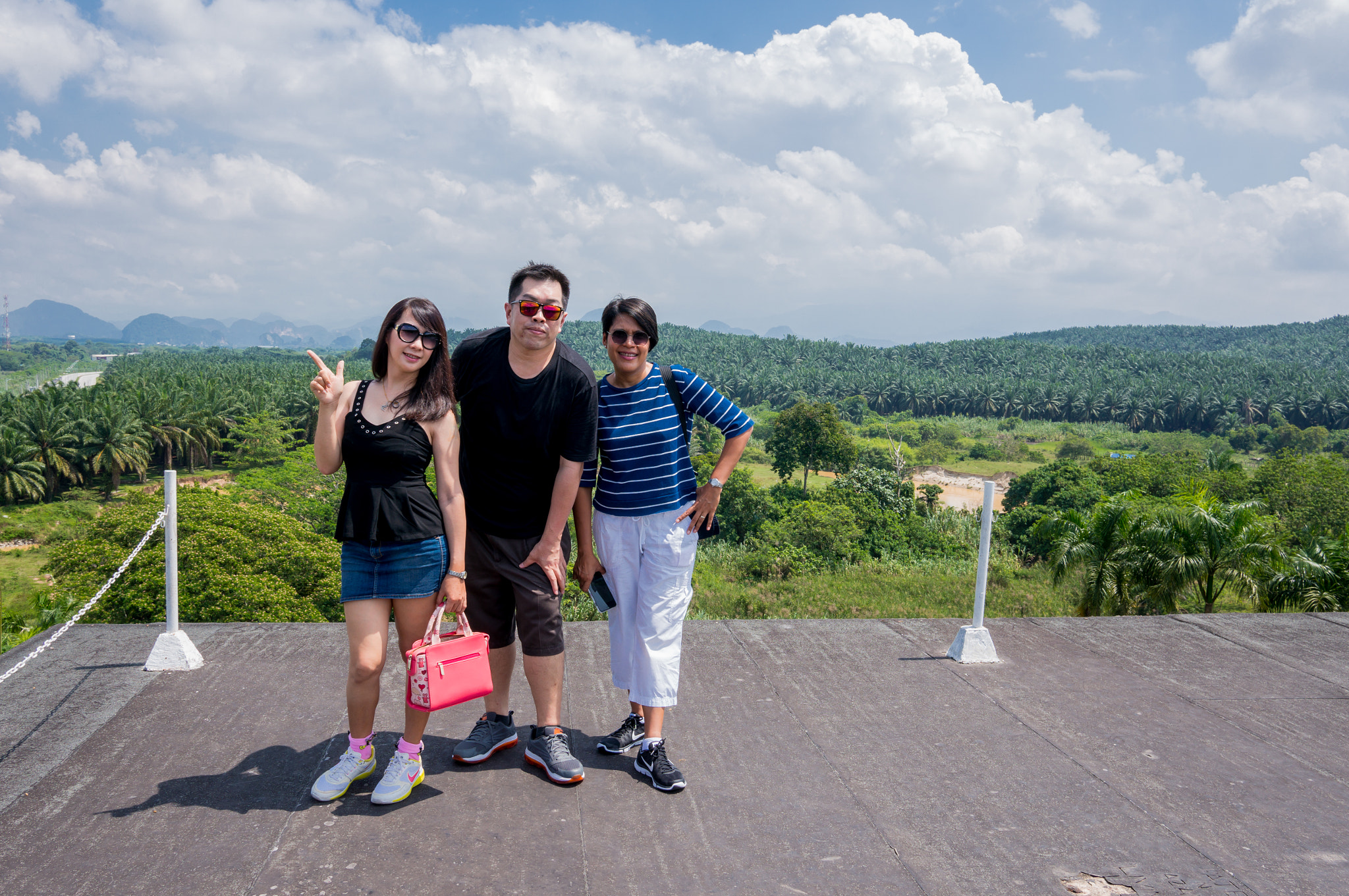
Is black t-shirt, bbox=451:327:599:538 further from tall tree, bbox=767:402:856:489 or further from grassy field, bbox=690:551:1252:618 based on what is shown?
tall tree, bbox=767:402:856:489

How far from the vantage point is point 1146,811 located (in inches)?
108

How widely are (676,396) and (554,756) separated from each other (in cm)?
130

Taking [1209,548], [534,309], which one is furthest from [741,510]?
[534,309]

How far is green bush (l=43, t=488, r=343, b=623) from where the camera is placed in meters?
11.4

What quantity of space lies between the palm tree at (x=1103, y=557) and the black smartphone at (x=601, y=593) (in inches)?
274

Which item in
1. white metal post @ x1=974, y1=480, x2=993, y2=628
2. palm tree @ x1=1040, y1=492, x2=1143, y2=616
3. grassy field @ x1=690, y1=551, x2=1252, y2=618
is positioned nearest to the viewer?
white metal post @ x1=974, y1=480, x2=993, y2=628

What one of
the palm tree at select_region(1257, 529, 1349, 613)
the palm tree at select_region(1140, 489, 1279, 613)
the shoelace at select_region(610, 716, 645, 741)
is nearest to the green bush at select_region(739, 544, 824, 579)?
the palm tree at select_region(1140, 489, 1279, 613)

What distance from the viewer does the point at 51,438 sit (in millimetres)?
45750

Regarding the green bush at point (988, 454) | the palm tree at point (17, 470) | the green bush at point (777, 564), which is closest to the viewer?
the green bush at point (777, 564)

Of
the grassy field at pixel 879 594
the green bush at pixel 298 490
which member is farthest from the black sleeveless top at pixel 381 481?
the green bush at pixel 298 490

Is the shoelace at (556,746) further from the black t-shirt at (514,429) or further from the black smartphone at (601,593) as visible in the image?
the black t-shirt at (514,429)

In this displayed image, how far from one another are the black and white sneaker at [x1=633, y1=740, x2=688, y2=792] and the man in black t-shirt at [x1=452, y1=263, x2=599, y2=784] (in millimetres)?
219

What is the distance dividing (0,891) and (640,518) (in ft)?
6.49

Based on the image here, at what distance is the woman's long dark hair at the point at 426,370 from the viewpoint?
246 cm
